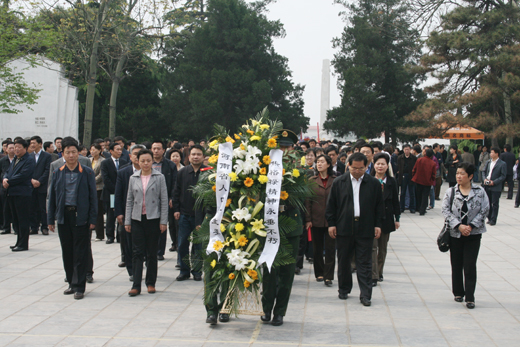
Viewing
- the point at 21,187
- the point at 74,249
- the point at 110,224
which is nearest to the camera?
the point at 74,249

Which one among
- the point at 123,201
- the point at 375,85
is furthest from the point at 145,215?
the point at 375,85

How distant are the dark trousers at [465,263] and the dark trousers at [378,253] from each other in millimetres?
1092

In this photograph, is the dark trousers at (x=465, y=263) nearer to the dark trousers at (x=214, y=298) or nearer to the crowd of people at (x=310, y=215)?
the crowd of people at (x=310, y=215)

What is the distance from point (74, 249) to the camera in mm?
6891

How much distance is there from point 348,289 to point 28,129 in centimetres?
1701

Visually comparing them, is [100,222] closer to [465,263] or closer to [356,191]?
[356,191]

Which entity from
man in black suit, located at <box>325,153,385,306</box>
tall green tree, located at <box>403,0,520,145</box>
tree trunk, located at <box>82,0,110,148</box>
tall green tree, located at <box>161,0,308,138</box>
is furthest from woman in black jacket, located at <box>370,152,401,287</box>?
tall green tree, located at <box>161,0,308,138</box>

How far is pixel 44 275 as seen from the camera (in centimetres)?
793

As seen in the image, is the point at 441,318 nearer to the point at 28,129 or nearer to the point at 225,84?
the point at 28,129

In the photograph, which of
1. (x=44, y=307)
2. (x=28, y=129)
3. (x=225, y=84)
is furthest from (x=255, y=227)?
(x=225, y=84)

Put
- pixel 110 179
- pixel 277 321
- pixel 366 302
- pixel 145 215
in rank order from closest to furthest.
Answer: pixel 277 321
pixel 366 302
pixel 145 215
pixel 110 179

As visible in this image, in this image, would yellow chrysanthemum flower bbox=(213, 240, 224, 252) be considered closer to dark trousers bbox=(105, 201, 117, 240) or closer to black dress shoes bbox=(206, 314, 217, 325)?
black dress shoes bbox=(206, 314, 217, 325)

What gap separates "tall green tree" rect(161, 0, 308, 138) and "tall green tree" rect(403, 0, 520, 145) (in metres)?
13.3

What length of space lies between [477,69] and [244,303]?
79.0 feet
